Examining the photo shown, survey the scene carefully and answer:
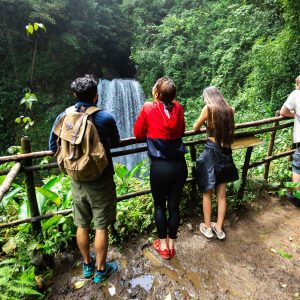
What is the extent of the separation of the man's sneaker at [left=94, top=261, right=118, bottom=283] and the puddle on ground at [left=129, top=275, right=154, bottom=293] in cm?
22

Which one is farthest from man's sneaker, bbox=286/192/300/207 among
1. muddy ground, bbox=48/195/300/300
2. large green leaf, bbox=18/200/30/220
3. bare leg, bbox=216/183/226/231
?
large green leaf, bbox=18/200/30/220

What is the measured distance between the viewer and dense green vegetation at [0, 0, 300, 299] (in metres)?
10.1

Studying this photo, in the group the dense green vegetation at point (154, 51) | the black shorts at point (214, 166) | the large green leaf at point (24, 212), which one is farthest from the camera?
the dense green vegetation at point (154, 51)

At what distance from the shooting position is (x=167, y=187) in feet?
8.77

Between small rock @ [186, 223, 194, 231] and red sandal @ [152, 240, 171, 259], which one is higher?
red sandal @ [152, 240, 171, 259]

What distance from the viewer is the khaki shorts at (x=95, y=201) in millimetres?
2334

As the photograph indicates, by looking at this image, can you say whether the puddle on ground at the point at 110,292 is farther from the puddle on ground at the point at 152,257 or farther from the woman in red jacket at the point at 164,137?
the woman in red jacket at the point at 164,137

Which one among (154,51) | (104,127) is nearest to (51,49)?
(154,51)

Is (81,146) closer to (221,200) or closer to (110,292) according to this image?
(110,292)

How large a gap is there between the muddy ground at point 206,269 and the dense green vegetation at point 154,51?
1.71 metres

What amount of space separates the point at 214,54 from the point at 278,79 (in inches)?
203

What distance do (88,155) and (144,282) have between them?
1.39 metres

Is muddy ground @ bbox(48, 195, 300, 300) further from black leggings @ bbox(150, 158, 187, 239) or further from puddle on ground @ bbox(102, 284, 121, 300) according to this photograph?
A: black leggings @ bbox(150, 158, 187, 239)

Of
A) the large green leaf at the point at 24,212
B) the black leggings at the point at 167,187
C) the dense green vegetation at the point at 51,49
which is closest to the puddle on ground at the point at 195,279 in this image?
the black leggings at the point at 167,187
